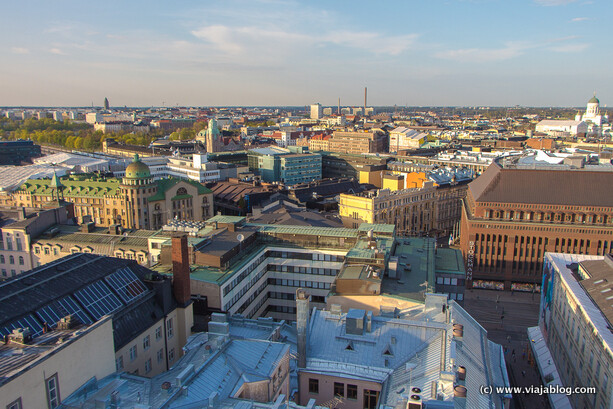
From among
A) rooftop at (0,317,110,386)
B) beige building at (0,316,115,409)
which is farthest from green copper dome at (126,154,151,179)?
beige building at (0,316,115,409)


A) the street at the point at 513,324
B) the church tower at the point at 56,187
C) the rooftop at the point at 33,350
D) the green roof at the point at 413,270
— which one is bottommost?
the street at the point at 513,324

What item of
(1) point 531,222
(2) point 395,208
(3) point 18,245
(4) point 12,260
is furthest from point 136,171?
(1) point 531,222

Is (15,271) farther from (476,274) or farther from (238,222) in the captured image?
(476,274)

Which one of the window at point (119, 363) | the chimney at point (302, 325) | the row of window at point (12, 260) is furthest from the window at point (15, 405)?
the row of window at point (12, 260)

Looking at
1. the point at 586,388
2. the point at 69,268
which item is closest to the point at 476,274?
the point at 586,388

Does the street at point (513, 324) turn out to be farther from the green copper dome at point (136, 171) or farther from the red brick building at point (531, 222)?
the green copper dome at point (136, 171)

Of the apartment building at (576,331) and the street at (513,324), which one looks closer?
the apartment building at (576,331)
